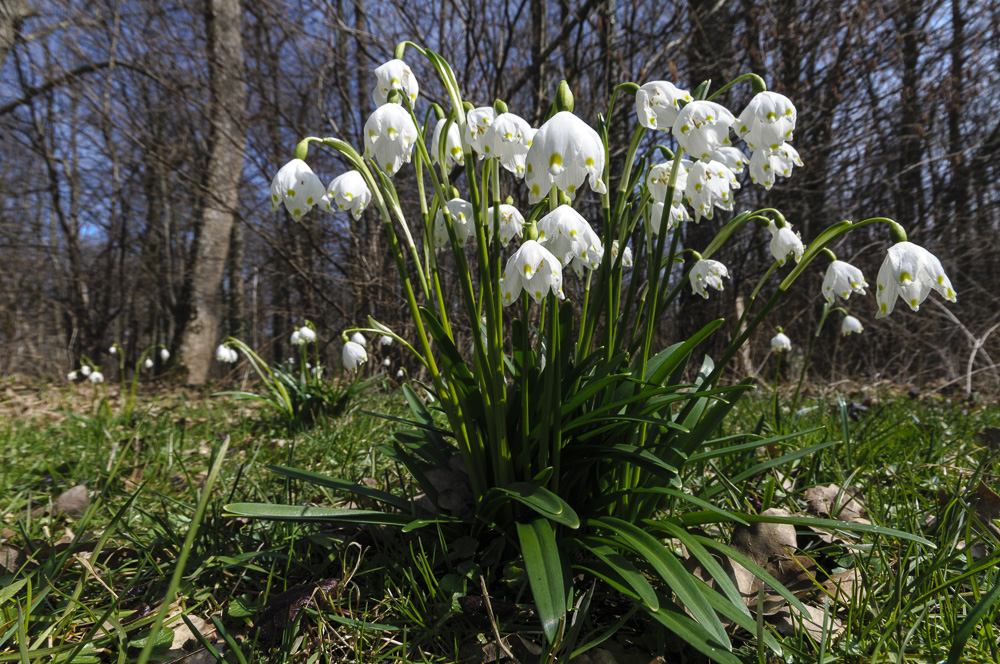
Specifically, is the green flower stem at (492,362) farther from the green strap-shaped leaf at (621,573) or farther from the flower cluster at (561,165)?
the green strap-shaped leaf at (621,573)

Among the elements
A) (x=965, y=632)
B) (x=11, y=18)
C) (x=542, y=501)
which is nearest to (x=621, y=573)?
(x=542, y=501)

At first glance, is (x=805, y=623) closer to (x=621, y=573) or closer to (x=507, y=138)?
(x=621, y=573)

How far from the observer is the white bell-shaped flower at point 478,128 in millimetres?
1224

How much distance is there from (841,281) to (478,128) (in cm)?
113

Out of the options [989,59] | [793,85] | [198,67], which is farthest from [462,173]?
[989,59]

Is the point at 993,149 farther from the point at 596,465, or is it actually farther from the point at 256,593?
the point at 256,593

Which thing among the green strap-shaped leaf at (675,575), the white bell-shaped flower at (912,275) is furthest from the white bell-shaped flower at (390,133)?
the white bell-shaped flower at (912,275)

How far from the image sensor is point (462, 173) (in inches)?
199

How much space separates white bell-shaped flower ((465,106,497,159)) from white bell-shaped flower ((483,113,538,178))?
0.01m

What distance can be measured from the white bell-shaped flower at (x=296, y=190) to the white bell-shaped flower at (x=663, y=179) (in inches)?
34.1

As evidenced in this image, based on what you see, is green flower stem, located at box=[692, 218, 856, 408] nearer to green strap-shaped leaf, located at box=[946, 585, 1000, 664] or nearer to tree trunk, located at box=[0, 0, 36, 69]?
green strap-shaped leaf, located at box=[946, 585, 1000, 664]

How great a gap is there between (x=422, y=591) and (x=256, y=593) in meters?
0.46

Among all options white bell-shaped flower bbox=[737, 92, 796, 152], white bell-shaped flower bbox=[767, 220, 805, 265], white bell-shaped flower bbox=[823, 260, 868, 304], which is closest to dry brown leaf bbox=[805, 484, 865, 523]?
white bell-shaped flower bbox=[823, 260, 868, 304]

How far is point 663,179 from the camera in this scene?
1430mm
